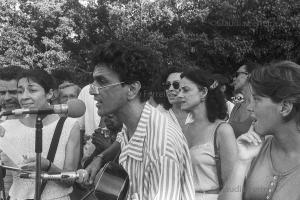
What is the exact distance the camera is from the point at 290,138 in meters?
2.68

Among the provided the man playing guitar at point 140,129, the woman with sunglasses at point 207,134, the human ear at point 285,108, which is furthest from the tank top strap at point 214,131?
the human ear at point 285,108

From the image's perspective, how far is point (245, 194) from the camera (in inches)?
104

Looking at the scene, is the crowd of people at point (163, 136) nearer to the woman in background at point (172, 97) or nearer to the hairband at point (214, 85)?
the hairband at point (214, 85)

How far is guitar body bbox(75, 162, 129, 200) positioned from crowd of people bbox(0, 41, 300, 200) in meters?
0.04

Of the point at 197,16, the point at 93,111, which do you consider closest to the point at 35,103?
the point at 93,111

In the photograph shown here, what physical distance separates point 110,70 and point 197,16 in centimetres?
1627

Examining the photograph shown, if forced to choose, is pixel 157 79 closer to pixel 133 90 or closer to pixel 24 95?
pixel 133 90

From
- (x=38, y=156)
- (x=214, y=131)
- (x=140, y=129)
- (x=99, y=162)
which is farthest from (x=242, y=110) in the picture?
(x=38, y=156)

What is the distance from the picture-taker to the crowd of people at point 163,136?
8.71ft

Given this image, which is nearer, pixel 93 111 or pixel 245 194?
pixel 245 194

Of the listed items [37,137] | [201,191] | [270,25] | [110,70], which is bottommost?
[201,191]

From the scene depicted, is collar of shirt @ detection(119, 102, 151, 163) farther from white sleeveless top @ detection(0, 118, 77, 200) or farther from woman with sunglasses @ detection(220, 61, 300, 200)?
white sleeveless top @ detection(0, 118, 77, 200)

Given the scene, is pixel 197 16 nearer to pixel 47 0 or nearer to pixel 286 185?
pixel 47 0

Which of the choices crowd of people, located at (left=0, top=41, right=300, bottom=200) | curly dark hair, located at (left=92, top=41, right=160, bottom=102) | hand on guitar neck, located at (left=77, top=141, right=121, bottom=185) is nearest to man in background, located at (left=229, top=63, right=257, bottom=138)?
crowd of people, located at (left=0, top=41, right=300, bottom=200)
